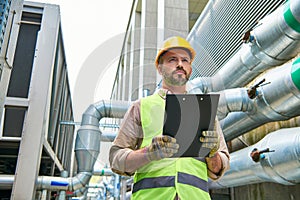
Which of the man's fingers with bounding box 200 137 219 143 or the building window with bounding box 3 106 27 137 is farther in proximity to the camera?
the building window with bounding box 3 106 27 137

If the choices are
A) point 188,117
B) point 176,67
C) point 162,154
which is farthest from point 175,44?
point 162,154

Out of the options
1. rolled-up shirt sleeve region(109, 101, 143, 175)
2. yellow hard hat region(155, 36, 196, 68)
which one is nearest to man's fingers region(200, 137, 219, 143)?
rolled-up shirt sleeve region(109, 101, 143, 175)

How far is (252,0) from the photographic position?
7.18ft

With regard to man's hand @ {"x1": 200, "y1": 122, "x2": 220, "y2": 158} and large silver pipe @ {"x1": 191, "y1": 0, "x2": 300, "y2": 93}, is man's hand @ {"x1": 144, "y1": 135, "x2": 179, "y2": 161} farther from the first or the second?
large silver pipe @ {"x1": 191, "y1": 0, "x2": 300, "y2": 93}

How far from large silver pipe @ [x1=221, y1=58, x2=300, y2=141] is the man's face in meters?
0.71

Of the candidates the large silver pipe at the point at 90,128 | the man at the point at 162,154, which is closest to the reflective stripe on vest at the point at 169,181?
the man at the point at 162,154

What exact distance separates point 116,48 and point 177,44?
37 centimetres

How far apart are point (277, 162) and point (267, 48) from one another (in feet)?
2.54

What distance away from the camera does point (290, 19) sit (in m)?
1.46

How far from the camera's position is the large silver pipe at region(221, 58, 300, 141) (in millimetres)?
1451

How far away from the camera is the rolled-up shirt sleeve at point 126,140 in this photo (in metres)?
0.95

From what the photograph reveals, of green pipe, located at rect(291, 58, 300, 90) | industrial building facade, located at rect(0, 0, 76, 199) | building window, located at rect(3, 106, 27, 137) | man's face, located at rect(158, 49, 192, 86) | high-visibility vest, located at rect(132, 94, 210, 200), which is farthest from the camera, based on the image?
building window, located at rect(3, 106, 27, 137)

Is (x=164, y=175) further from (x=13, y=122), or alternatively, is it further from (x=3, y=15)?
(x=13, y=122)

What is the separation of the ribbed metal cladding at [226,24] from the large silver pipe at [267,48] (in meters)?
0.18
